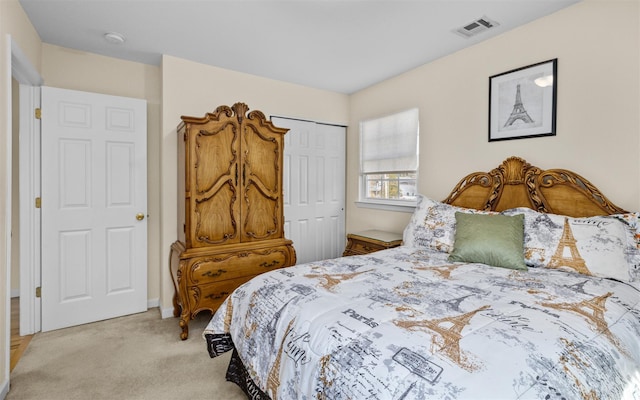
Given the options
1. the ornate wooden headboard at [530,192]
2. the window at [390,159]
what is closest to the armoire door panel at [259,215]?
the window at [390,159]

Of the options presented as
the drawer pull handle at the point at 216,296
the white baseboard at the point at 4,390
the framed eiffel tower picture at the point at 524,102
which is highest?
the framed eiffel tower picture at the point at 524,102

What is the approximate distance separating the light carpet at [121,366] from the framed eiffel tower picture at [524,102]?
2.78 meters

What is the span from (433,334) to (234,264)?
2.06 meters

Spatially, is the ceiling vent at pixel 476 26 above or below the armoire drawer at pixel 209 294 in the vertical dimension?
above

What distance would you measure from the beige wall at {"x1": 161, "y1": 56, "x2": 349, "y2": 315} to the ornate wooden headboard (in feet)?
7.53

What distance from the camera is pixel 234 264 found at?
2844 mm

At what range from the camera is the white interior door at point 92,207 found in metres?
2.83

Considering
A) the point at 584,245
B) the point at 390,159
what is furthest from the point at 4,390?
the point at 390,159

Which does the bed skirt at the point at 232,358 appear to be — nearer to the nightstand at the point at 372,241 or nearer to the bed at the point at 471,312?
the bed at the point at 471,312

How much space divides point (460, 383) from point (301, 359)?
610 mm

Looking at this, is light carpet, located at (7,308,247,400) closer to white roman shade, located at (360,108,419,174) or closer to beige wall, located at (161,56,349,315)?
beige wall, located at (161,56,349,315)

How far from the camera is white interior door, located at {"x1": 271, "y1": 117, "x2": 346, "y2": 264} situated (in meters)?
4.02

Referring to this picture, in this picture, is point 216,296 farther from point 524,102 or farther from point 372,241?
point 524,102

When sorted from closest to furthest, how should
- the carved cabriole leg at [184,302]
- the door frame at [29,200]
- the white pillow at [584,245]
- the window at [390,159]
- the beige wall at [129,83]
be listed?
the white pillow at [584,245], the carved cabriole leg at [184,302], the door frame at [29,200], the beige wall at [129,83], the window at [390,159]
